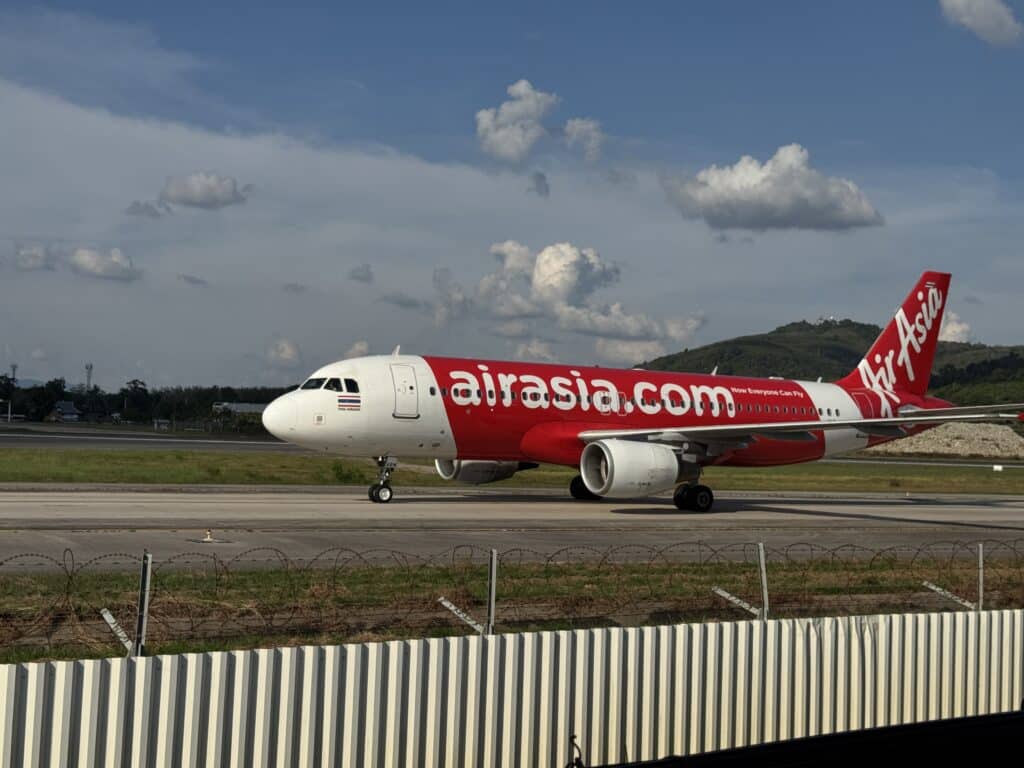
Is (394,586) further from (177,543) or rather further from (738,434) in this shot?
(738,434)

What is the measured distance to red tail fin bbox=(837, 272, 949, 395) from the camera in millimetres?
43938

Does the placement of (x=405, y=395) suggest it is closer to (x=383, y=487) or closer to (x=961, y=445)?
(x=383, y=487)

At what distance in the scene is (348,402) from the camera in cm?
3122

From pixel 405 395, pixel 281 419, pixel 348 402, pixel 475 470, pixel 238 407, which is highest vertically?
pixel 238 407

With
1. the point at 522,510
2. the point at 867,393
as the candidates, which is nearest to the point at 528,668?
the point at 522,510

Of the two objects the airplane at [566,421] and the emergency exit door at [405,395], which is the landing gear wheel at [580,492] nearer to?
the airplane at [566,421]

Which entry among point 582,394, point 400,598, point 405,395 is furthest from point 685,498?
point 400,598

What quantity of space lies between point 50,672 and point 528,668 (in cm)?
370

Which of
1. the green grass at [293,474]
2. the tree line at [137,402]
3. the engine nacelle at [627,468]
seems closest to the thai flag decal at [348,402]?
the engine nacelle at [627,468]

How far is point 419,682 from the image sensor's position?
889 cm

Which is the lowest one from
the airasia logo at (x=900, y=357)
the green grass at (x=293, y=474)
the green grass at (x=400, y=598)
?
the green grass at (x=400, y=598)

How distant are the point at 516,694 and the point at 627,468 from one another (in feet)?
71.7

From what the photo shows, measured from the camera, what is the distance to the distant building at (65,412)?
560 ft

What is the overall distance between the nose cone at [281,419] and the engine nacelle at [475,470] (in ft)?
19.6
